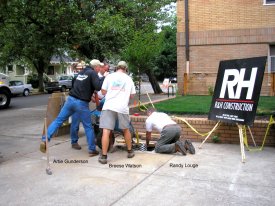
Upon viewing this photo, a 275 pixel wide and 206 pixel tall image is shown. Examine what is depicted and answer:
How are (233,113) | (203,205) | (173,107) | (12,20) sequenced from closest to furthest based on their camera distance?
(203,205)
(233,113)
(173,107)
(12,20)

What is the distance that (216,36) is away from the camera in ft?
50.1

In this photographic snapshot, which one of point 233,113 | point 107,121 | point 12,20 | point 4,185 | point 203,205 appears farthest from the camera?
point 12,20

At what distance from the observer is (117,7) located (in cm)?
1450

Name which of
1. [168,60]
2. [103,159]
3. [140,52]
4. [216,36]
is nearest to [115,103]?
[103,159]

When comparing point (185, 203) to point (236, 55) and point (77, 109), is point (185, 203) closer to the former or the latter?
point (77, 109)

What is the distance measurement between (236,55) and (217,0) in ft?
7.64

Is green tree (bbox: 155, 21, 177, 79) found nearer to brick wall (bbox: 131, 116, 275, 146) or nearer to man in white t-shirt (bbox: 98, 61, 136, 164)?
brick wall (bbox: 131, 116, 275, 146)

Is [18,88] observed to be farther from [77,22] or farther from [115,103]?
[115,103]

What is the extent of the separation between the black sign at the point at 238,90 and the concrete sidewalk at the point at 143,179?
0.69 metres

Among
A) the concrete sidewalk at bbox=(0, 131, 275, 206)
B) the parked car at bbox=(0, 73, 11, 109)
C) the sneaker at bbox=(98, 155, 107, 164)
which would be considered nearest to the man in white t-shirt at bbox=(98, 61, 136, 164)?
the sneaker at bbox=(98, 155, 107, 164)

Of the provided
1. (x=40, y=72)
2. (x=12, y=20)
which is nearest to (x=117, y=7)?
(x=12, y=20)

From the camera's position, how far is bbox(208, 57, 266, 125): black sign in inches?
253

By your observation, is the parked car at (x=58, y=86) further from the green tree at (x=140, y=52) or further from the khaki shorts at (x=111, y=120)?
the khaki shorts at (x=111, y=120)

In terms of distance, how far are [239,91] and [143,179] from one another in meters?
2.56
